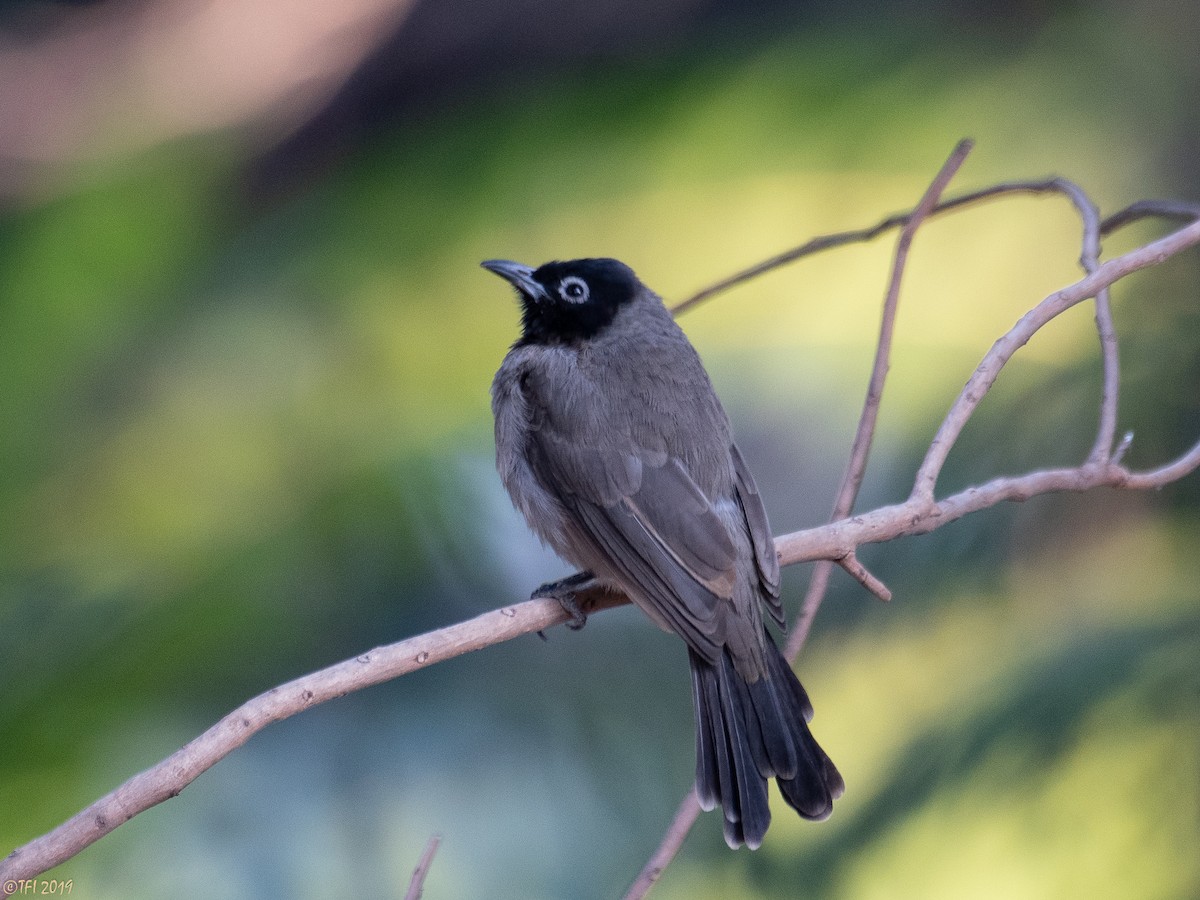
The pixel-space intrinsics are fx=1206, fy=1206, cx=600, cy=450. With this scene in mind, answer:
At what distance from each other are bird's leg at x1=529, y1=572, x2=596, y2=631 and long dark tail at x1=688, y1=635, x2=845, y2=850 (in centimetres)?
29

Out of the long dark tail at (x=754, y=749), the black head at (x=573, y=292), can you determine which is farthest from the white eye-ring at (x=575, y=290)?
the long dark tail at (x=754, y=749)

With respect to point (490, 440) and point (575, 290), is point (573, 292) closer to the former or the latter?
point (575, 290)

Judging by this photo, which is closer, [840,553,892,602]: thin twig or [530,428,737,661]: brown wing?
[840,553,892,602]: thin twig

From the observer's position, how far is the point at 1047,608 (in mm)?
4285

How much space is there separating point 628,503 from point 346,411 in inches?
87.0

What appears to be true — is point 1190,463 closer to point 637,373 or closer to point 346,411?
point 637,373

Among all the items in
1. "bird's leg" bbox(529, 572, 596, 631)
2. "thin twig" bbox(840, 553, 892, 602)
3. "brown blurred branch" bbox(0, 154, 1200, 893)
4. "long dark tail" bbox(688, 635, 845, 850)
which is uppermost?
"brown blurred branch" bbox(0, 154, 1200, 893)

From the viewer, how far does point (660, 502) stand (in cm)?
303

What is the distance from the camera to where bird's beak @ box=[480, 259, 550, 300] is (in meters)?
3.51

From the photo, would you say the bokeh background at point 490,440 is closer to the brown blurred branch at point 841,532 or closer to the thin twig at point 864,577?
the brown blurred branch at point 841,532

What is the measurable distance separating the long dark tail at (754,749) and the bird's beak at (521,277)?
121 centimetres

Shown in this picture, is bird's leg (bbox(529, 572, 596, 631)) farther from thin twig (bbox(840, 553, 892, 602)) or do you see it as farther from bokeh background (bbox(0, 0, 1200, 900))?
bokeh background (bbox(0, 0, 1200, 900))

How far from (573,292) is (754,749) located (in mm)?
1420

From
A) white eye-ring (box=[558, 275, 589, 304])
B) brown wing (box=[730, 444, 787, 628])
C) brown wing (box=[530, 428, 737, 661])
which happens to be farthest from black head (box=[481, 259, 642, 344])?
brown wing (box=[730, 444, 787, 628])
